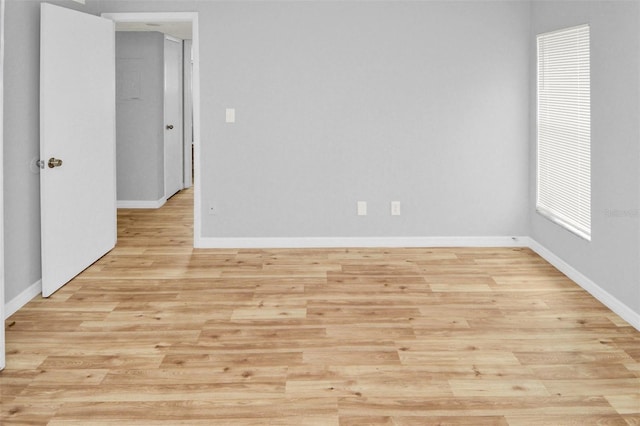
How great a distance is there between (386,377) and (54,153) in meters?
2.80

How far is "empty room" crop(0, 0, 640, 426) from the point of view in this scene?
3.17m

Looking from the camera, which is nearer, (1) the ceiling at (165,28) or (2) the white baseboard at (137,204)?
(1) the ceiling at (165,28)

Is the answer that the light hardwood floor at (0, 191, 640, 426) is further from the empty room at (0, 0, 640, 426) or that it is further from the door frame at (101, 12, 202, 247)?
the door frame at (101, 12, 202, 247)

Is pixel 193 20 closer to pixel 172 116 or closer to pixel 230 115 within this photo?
pixel 230 115

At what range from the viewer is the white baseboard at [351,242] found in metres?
6.17

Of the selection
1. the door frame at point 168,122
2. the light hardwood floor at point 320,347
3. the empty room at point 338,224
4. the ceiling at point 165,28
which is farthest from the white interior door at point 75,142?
the door frame at point 168,122

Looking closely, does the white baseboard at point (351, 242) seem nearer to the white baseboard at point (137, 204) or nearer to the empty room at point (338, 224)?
the empty room at point (338, 224)

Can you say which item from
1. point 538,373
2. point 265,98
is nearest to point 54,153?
point 265,98

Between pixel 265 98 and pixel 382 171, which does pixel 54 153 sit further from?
pixel 382 171

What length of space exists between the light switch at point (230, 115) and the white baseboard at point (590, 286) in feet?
9.33

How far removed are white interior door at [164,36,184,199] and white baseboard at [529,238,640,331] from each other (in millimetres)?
4969

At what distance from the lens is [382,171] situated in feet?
20.1

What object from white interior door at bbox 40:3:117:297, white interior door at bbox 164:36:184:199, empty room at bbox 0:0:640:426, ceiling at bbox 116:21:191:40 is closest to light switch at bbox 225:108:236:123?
empty room at bbox 0:0:640:426

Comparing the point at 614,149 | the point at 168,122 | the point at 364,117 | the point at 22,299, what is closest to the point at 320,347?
the point at 22,299
